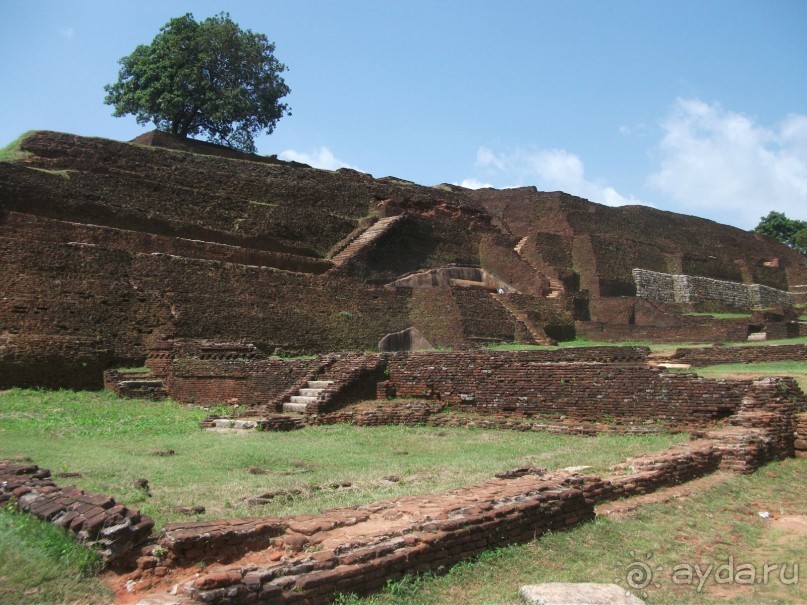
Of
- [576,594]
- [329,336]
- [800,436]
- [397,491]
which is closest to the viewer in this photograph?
[576,594]

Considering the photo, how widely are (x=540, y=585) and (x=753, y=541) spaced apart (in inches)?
96.4

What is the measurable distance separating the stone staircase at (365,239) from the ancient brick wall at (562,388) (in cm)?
941

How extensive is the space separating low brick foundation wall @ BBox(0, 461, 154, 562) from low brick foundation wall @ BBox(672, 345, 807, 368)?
13730mm

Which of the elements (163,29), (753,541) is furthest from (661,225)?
(753,541)

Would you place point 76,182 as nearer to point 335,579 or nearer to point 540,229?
point 335,579

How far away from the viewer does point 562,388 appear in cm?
1206

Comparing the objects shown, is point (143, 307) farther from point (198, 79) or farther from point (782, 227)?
point (782, 227)

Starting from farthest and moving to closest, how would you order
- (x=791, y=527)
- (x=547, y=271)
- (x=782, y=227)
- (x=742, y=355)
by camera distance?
(x=782, y=227)
(x=547, y=271)
(x=742, y=355)
(x=791, y=527)

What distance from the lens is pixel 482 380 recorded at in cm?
1315

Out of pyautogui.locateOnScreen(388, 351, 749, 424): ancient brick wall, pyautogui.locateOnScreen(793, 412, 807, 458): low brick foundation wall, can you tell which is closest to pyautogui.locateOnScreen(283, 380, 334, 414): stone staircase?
pyautogui.locateOnScreen(388, 351, 749, 424): ancient brick wall

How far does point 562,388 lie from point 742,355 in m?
7.03

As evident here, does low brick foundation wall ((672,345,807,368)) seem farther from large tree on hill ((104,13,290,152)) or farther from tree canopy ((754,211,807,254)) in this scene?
tree canopy ((754,211,807,254))

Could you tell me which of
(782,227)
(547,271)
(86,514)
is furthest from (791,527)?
(782,227)

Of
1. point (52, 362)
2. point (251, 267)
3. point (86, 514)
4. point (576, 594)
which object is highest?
point (251, 267)
